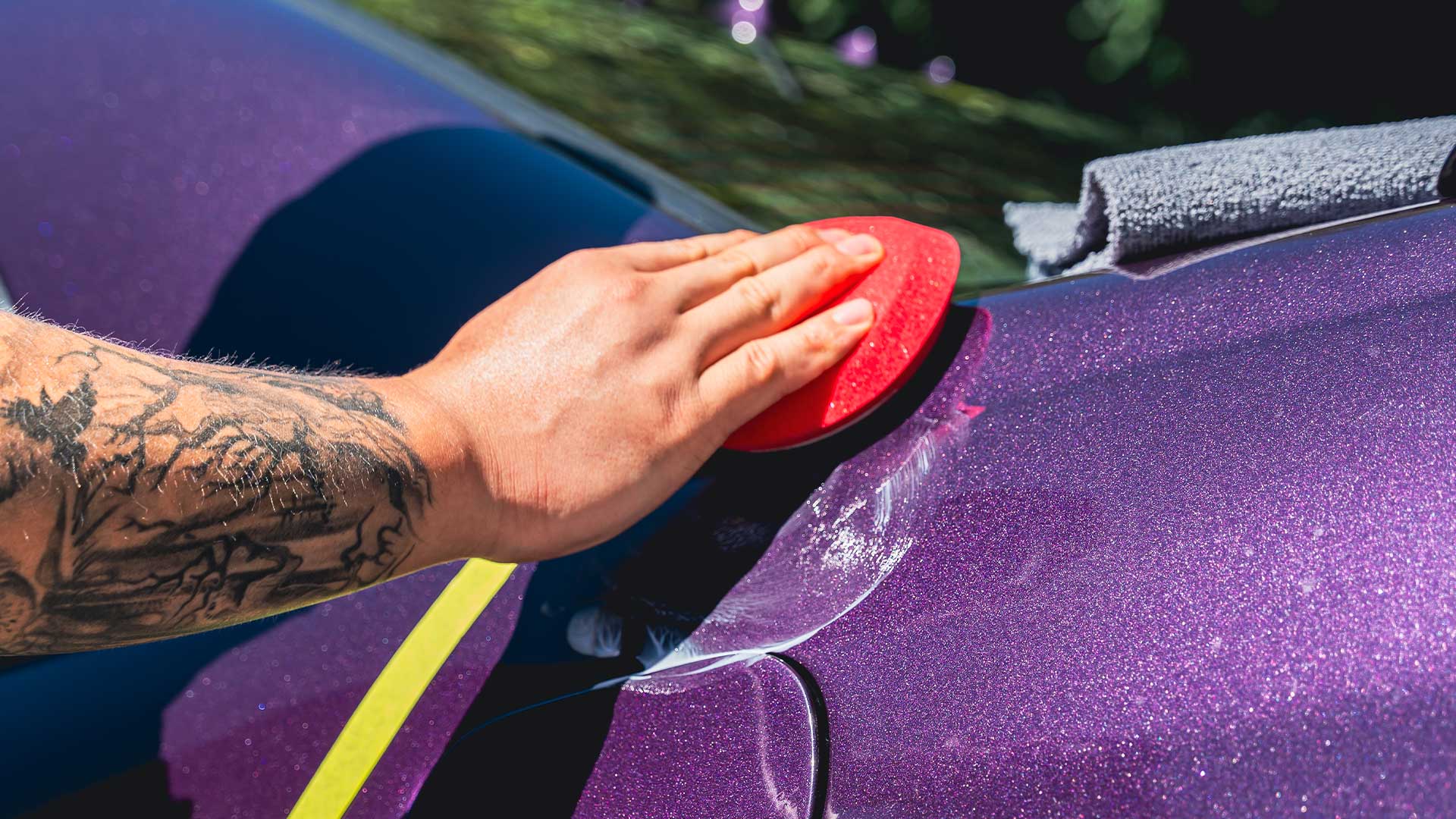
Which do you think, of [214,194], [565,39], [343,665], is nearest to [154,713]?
[343,665]

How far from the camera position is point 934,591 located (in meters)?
0.75

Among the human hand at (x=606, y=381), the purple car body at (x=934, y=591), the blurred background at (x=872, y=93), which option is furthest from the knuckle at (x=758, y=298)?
the blurred background at (x=872, y=93)

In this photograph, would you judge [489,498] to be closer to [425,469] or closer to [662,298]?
[425,469]

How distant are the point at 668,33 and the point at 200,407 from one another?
1.81 m

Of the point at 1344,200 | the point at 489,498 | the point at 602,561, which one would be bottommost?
the point at 602,561

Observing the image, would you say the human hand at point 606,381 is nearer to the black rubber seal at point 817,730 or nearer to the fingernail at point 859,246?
the fingernail at point 859,246

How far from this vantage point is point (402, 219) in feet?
3.87

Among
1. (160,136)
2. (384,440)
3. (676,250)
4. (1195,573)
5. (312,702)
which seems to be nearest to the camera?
(1195,573)

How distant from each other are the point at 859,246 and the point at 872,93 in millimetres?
1446

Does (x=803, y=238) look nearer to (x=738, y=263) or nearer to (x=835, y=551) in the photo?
(x=738, y=263)

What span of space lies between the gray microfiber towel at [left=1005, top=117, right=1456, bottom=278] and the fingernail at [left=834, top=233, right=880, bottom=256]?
201mm

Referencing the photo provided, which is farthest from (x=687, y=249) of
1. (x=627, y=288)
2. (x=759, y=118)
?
(x=759, y=118)

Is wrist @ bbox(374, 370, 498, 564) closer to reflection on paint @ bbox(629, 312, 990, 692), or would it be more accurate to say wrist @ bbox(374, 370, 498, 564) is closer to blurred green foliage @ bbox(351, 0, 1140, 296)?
reflection on paint @ bbox(629, 312, 990, 692)

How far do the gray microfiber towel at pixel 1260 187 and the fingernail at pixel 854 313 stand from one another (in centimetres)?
22
